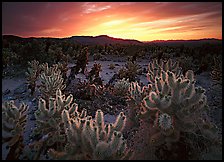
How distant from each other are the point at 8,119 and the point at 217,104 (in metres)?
5.05

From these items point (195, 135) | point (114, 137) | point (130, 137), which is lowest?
point (130, 137)

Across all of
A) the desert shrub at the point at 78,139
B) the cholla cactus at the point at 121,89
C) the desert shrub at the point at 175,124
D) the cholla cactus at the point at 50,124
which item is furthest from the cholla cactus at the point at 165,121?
the cholla cactus at the point at 121,89

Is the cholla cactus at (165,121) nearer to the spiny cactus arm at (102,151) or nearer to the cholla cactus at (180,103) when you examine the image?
the cholla cactus at (180,103)

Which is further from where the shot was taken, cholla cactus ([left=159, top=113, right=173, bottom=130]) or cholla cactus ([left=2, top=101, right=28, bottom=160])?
cholla cactus ([left=2, top=101, right=28, bottom=160])

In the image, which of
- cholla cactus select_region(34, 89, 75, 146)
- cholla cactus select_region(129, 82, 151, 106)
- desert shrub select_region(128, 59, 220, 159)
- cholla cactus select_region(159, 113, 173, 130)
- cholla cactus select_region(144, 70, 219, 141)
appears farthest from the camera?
cholla cactus select_region(129, 82, 151, 106)

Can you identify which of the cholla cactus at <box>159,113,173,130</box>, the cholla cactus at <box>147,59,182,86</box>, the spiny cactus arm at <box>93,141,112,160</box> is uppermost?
the cholla cactus at <box>147,59,182,86</box>

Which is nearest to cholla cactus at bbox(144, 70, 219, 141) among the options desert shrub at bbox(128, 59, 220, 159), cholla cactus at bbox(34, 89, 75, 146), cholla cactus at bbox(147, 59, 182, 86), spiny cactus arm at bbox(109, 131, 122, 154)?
desert shrub at bbox(128, 59, 220, 159)

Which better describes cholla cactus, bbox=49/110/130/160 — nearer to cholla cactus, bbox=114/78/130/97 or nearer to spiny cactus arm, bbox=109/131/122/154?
spiny cactus arm, bbox=109/131/122/154

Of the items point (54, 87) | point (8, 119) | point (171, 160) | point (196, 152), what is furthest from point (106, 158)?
point (54, 87)

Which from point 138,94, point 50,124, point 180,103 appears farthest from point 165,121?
point 50,124

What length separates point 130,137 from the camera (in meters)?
4.55

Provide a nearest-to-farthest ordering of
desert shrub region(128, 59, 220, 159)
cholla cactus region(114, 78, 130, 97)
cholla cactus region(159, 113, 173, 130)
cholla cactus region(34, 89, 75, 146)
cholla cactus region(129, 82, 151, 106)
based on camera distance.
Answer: cholla cactus region(159, 113, 173, 130) → desert shrub region(128, 59, 220, 159) → cholla cactus region(34, 89, 75, 146) → cholla cactus region(129, 82, 151, 106) → cholla cactus region(114, 78, 130, 97)

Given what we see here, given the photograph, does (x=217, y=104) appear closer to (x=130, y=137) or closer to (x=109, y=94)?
(x=130, y=137)

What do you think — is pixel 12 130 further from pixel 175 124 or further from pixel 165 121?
pixel 175 124
